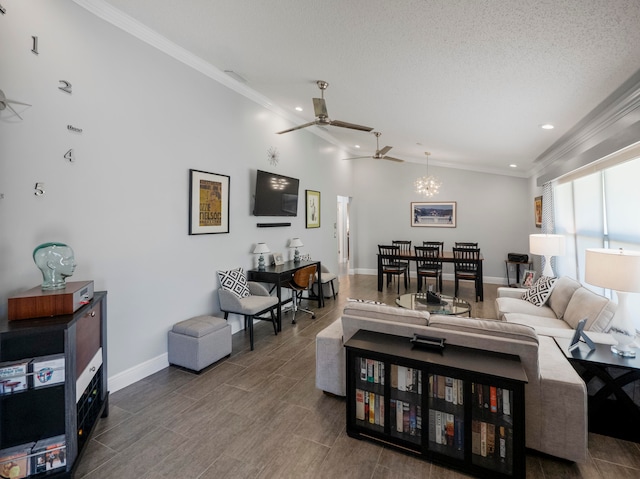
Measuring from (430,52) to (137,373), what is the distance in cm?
403

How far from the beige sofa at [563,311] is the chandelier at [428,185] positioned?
3572 mm

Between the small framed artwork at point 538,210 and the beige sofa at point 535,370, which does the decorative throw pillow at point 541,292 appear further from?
the small framed artwork at point 538,210

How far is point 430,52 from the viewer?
256 centimetres

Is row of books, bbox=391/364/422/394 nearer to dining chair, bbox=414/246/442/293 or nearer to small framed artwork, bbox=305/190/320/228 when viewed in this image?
small framed artwork, bbox=305/190/320/228

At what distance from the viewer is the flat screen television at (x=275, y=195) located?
467 cm

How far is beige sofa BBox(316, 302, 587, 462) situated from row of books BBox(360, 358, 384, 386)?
0.27 metres

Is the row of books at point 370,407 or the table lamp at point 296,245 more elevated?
the table lamp at point 296,245

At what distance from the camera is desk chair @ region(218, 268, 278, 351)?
3.74m

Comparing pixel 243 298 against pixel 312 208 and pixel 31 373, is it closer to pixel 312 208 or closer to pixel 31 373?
pixel 31 373

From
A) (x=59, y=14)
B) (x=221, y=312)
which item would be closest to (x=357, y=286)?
(x=221, y=312)

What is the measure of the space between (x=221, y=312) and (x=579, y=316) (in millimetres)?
4069

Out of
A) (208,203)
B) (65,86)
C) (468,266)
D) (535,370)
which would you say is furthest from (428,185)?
(65,86)

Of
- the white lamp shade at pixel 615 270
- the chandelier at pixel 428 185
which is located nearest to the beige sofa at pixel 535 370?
the white lamp shade at pixel 615 270

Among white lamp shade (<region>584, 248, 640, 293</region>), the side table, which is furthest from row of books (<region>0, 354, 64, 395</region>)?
white lamp shade (<region>584, 248, 640, 293</region>)
